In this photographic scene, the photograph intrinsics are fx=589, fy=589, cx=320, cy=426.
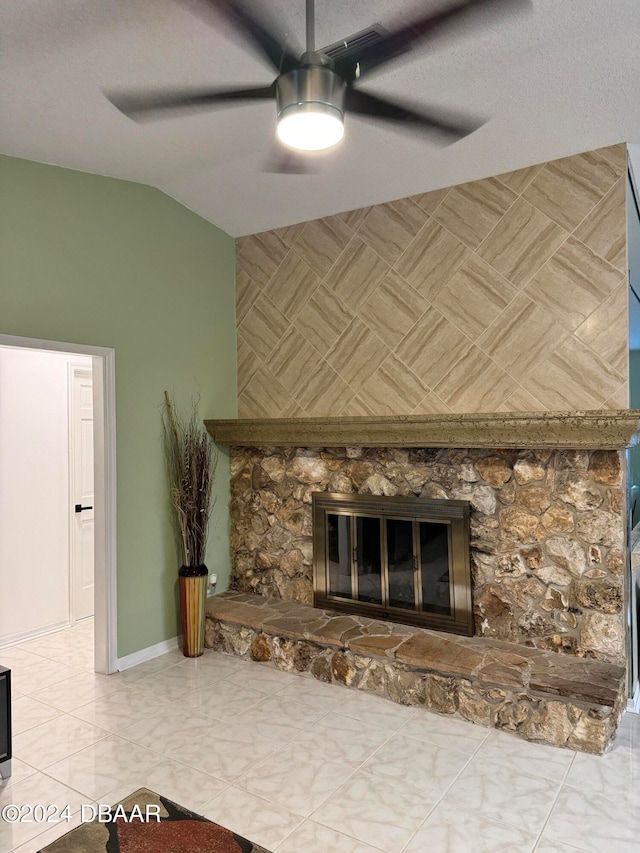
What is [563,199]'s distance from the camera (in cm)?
329

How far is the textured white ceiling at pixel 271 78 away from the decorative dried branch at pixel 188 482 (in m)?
1.67

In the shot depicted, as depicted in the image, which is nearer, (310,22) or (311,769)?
(310,22)

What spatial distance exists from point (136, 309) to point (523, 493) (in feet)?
9.07

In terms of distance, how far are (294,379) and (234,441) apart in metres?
0.65

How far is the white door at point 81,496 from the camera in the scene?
481cm

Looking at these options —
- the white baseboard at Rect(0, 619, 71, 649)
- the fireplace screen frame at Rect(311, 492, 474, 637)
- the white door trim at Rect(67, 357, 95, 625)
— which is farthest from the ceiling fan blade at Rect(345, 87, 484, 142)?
the white baseboard at Rect(0, 619, 71, 649)

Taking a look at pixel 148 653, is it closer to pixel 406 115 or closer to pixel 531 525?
pixel 531 525

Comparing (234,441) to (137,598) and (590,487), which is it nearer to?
(137,598)

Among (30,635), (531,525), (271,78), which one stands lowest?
(30,635)

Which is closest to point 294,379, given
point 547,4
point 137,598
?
point 137,598

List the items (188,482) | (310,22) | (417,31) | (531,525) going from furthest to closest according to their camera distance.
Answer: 1. (188,482)
2. (531,525)
3. (310,22)
4. (417,31)

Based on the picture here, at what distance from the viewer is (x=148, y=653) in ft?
13.2

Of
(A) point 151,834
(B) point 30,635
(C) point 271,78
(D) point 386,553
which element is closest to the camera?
(A) point 151,834

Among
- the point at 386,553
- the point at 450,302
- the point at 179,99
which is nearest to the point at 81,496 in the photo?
the point at 386,553
